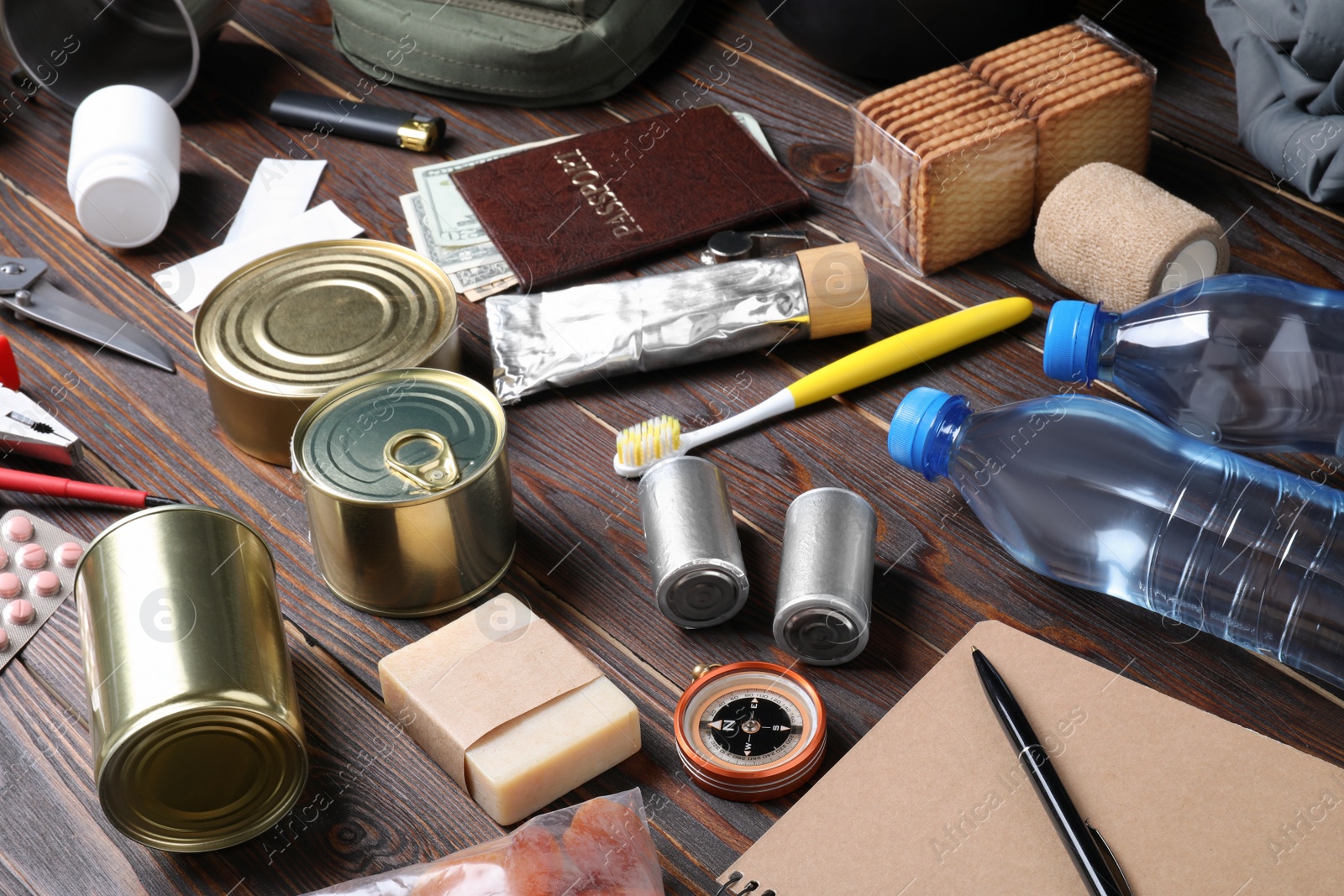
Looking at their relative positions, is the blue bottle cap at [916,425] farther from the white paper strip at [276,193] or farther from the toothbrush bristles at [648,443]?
the white paper strip at [276,193]

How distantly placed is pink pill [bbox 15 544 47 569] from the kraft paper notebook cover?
51 centimetres

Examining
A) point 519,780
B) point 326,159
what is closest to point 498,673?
point 519,780

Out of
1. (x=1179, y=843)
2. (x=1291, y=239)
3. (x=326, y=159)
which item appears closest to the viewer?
(x=1179, y=843)

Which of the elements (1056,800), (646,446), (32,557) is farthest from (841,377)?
(32,557)

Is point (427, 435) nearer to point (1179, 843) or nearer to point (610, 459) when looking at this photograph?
point (610, 459)

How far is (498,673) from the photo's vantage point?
2.39 ft

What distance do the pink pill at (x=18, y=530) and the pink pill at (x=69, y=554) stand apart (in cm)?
2

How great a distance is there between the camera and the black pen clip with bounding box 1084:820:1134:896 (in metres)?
0.66

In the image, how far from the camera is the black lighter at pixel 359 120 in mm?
1224

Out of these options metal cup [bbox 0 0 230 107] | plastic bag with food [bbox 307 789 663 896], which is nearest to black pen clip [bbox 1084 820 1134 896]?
plastic bag with food [bbox 307 789 663 896]

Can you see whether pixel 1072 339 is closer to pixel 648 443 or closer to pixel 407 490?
pixel 648 443

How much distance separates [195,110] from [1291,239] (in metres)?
1.05

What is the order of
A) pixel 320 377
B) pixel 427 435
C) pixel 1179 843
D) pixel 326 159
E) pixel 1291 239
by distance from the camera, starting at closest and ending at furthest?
pixel 1179 843
pixel 427 435
pixel 320 377
pixel 1291 239
pixel 326 159

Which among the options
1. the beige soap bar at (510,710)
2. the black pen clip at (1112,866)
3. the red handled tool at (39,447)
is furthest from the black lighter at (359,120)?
the black pen clip at (1112,866)
